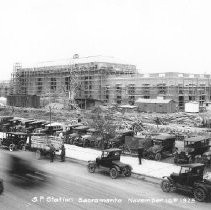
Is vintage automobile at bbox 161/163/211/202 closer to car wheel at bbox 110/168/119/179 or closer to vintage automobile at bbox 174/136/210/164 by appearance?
car wheel at bbox 110/168/119/179

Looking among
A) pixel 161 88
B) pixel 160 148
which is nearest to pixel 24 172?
pixel 160 148

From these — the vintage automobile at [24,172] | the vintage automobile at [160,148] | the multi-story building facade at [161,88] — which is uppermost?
the multi-story building facade at [161,88]

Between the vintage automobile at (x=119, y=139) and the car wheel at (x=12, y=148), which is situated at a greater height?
the vintage automobile at (x=119, y=139)

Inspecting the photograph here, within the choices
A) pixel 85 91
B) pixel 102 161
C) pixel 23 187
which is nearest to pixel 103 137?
pixel 102 161

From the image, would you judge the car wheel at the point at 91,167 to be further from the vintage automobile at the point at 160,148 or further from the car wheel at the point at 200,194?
the car wheel at the point at 200,194

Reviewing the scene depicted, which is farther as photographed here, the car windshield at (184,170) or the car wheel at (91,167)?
the car wheel at (91,167)

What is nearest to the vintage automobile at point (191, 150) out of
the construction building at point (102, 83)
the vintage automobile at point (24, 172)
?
the vintage automobile at point (24, 172)

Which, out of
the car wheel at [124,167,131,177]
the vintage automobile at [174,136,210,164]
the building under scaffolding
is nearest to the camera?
the car wheel at [124,167,131,177]

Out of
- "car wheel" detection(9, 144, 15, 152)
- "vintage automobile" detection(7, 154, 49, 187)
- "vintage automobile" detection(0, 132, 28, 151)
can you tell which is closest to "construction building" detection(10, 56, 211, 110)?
"vintage automobile" detection(0, 132, 28, 151)
